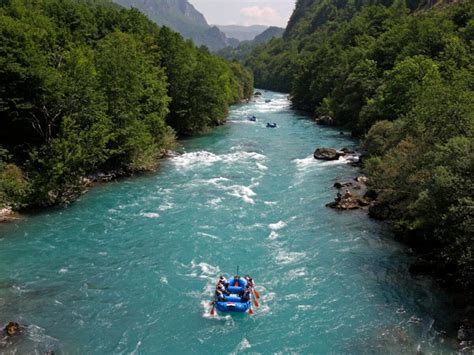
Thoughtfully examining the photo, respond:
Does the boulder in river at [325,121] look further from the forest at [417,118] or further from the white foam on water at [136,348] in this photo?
the white foam on water at [136,348]

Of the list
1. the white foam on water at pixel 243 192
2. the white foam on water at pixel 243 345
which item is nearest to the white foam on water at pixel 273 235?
the white foam on water at pixel 243 192

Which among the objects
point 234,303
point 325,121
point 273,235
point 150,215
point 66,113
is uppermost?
point 66,113

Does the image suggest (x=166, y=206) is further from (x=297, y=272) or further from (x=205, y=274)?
(x=297, y=272)

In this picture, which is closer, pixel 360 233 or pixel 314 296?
pixel 314 296

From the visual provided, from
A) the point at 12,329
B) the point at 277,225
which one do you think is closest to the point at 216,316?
the point at 12,329

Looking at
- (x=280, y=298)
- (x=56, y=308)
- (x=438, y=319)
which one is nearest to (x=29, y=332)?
(x=56, y=308)

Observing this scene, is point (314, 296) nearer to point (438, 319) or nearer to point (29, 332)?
point (438, 319)
